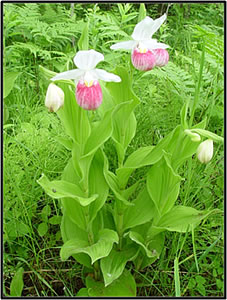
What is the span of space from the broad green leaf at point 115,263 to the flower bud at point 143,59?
54cm

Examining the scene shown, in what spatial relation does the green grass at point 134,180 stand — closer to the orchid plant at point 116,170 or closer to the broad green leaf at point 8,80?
the orchid plant at point 116,170

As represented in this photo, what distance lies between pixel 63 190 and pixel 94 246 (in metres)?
0.18

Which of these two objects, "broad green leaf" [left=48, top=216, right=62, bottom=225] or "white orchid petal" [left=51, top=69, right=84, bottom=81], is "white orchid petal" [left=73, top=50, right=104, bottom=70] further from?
"broad green leaf" [left=48, top=216, right=62, bottom=225]

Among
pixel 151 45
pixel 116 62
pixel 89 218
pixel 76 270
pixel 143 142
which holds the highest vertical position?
pixel 151 45

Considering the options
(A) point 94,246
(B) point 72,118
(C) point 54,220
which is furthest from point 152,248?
(B) point 72,118

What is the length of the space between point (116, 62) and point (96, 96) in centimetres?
92

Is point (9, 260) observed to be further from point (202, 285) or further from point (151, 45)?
point (151, 45)

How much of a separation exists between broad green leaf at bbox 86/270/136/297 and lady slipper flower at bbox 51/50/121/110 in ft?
1.82

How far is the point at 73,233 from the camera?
103cm

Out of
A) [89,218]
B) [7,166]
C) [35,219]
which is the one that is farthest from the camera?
[35,219]

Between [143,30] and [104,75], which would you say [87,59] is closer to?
[104,75]

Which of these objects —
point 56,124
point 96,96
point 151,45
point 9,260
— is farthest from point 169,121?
point 9,260

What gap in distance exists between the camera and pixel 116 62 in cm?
161

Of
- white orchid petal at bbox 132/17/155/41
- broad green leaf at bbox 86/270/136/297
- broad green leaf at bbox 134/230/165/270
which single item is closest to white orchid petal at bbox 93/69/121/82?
white orchid petal at bbox 132/17/155/41
